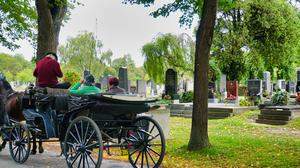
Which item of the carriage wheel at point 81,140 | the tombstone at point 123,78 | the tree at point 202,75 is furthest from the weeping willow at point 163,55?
the carriage wheel at point 81,140

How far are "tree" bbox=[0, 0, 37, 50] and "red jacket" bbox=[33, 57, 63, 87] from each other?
12.4m

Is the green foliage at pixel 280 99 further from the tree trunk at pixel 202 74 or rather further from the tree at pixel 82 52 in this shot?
the tree at pixel 82 52

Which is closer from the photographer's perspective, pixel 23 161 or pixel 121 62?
pixel 23 161

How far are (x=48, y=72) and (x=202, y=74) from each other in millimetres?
3548

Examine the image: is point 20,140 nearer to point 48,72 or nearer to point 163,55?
point 48,72

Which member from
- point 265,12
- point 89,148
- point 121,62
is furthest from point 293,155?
point 121,62

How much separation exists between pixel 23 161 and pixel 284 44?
3444cm

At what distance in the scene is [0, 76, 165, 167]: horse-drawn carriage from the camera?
282 inches

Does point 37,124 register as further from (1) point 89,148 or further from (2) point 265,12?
(2) point 265,12

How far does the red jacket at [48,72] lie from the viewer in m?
9.12

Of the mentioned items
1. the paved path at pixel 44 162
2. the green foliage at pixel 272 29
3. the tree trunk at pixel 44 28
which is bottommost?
the paved path at pixel 44 162

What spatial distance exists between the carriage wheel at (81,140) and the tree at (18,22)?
47.9ft

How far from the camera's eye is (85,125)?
7230mm

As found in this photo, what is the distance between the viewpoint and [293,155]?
9.82 m
